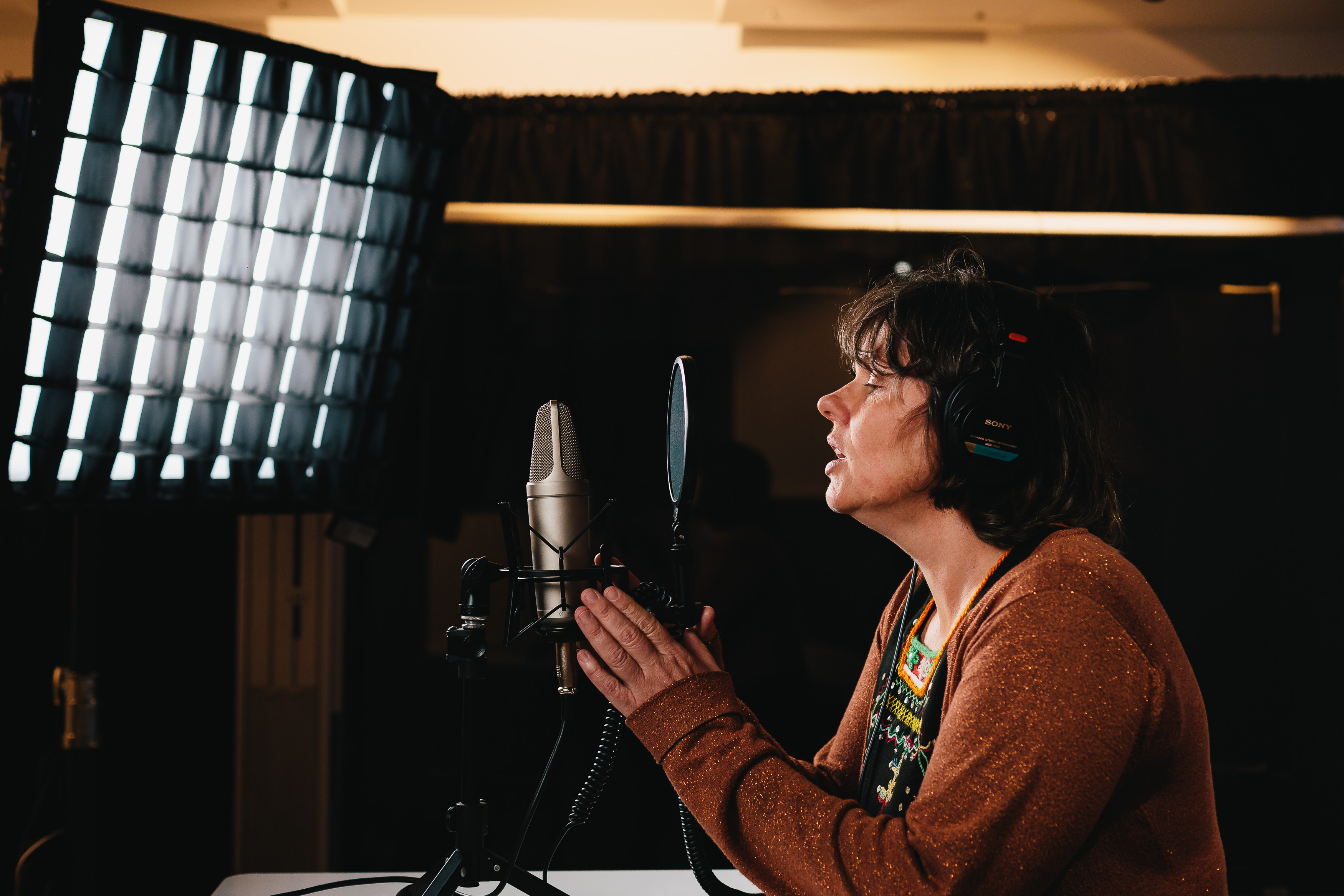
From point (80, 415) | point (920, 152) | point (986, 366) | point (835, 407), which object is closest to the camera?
point (986, 366)

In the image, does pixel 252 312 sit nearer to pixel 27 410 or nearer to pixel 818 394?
pixel 27 410

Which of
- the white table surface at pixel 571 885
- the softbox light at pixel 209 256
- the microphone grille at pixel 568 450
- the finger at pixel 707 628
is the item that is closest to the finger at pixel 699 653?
the finger at pixel 707 628

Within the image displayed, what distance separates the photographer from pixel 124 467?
129 cm

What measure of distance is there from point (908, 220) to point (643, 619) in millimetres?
2039

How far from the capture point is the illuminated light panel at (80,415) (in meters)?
1.22

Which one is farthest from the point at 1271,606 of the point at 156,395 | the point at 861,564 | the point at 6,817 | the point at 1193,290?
the point at 6,817

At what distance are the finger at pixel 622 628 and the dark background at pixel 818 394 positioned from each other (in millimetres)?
1627

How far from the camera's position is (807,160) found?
2.57 metres

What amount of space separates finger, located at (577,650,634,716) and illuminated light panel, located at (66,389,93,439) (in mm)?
825

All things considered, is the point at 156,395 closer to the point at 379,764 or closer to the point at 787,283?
the point at 379,764

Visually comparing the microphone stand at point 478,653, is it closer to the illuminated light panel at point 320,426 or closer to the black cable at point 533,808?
the black cable at point 533,808

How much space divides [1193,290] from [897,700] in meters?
2.11

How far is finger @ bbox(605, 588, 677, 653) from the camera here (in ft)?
2.97

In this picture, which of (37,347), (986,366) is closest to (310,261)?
(37,347)
